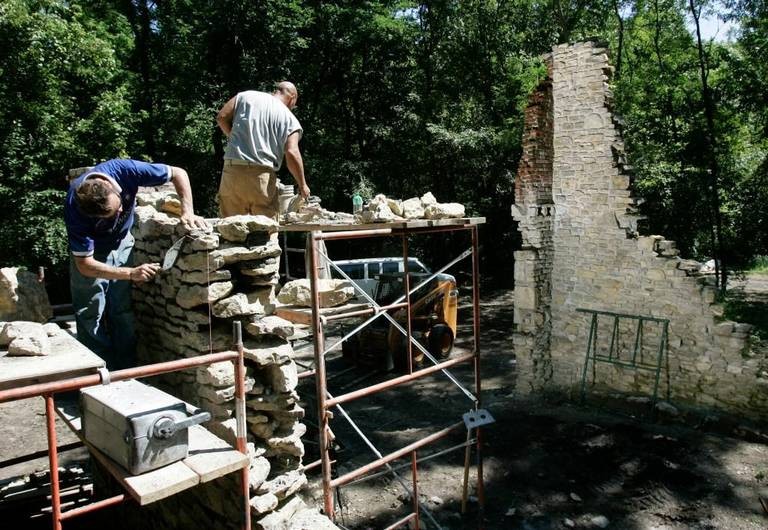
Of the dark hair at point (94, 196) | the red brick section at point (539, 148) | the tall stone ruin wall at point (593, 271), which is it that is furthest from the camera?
the red brick section at point (539, 148)

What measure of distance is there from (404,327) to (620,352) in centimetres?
357

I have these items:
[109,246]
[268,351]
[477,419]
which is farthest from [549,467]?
[109,246]

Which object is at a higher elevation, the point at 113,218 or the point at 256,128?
the point at 256,128

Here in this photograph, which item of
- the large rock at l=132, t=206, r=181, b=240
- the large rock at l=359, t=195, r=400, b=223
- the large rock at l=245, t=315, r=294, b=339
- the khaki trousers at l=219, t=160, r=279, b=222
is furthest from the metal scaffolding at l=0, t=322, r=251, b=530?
the large rock at l=359, t=195, r=400, b=223

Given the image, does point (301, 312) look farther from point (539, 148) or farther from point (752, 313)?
point (752, 313)

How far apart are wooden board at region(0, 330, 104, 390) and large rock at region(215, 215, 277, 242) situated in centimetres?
114

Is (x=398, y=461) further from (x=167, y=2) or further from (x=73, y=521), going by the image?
(x=167, y=2)

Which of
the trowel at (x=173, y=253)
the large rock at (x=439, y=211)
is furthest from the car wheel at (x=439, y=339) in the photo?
the trowel at (x=173, y=253)

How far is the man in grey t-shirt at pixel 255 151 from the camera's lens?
4.66 meters

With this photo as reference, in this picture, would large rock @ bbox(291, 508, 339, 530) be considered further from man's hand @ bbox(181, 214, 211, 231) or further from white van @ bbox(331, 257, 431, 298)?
white van @ bbox(331, 257, 431, 298)

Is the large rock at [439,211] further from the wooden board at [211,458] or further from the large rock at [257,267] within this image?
the wooden board at [211,458]

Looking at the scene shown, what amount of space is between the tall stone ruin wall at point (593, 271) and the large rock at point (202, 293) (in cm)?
588

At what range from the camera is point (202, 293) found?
357cm

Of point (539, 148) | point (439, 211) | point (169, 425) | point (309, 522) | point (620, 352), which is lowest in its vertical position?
point (620, 352)
